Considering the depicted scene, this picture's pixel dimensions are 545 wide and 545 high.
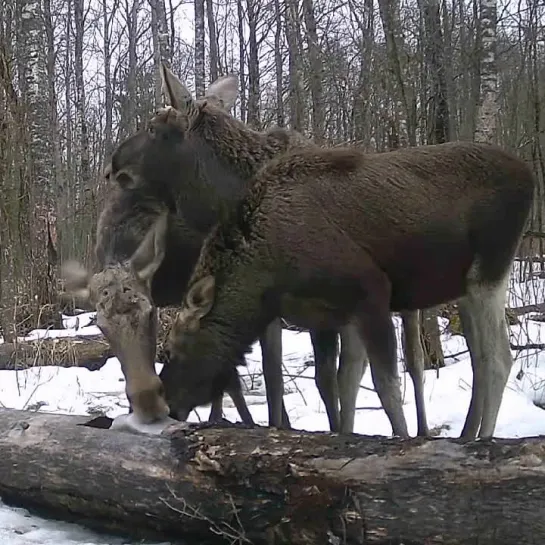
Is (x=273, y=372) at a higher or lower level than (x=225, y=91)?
lower

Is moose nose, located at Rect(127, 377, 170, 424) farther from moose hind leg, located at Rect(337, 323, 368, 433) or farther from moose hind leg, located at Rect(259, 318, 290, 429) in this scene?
moose hind leg, located at Rect(337, 323, 368, 433)

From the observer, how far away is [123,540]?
4148 mm

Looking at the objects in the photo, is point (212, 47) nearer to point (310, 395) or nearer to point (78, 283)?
point (310, 395)

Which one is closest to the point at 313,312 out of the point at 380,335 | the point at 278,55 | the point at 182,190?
the point at 380,335

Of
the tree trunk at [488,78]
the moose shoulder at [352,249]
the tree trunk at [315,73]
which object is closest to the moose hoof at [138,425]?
the moose shoulder at [352,249]

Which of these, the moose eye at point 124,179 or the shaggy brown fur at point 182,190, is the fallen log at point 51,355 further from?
the moose eye at point 124,179

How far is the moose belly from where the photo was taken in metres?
4.66

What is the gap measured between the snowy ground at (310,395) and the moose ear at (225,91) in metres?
2.02

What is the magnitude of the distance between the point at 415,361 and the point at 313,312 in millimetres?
1578

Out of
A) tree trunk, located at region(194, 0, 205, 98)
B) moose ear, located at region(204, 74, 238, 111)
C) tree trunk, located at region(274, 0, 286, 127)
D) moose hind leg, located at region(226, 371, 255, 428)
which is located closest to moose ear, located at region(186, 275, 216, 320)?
moose hind leg, located at region(226, 371, 255, 428)

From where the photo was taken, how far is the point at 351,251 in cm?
461

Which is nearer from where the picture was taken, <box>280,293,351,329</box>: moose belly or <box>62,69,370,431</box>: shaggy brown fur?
<box>280,293,351,329</box>: moose belly

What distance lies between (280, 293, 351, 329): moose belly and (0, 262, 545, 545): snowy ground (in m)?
1.25

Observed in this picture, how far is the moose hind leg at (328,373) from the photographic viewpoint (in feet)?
18.5
